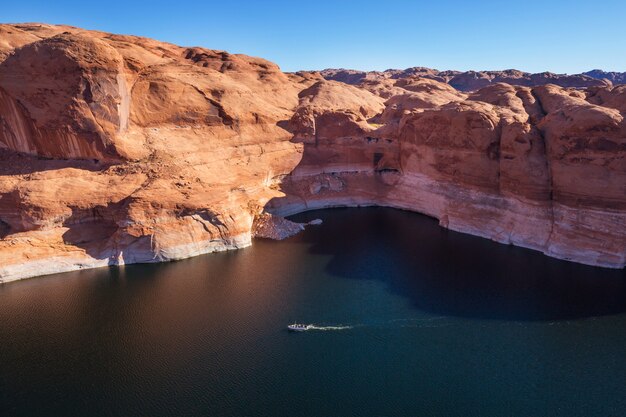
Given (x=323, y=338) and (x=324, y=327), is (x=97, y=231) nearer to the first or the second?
(x=324, y=327)

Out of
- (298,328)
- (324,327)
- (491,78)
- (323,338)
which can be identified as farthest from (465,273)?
(491,78)

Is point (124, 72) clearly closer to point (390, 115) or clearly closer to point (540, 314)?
point (390, 115)

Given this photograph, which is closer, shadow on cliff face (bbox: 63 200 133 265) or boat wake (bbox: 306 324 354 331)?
boat wake (bbox: 306 324 354 331)

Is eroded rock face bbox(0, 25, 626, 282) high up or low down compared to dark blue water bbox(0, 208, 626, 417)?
up

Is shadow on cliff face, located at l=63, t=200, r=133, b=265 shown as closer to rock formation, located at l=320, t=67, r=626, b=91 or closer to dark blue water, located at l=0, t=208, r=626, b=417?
dark blue water, located at l=0, t=208, r=626, b=417

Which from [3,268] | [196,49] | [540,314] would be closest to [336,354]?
[540,314]

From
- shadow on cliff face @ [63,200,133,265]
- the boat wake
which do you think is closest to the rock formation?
shadow on cliff face @ [63,200,133,265]

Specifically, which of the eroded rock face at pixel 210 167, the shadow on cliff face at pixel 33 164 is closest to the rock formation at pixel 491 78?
the eroded rock face at pixel 210 167
